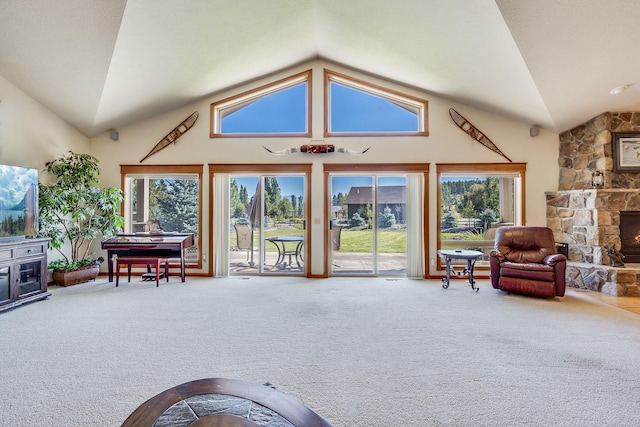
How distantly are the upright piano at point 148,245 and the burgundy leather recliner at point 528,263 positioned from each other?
509 cm

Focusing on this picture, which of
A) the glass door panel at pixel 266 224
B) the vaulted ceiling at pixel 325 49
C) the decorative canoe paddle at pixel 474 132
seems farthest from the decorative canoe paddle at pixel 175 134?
the decorative canoe paddle at pixel 474 132

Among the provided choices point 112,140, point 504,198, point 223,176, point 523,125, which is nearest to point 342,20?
point 223,176

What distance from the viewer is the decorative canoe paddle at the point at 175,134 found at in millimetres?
6125

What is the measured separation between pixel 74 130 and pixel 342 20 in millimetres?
5111

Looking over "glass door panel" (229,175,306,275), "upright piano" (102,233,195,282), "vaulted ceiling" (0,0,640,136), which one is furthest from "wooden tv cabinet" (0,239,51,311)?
"glass door panel" (229,175,306,275)

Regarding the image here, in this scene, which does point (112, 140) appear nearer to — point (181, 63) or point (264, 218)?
point (181, 63)

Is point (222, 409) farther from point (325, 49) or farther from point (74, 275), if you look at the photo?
point (325, 49)

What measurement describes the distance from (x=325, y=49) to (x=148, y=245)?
14.8 feet

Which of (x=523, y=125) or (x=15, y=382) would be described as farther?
(x=523, y=125)

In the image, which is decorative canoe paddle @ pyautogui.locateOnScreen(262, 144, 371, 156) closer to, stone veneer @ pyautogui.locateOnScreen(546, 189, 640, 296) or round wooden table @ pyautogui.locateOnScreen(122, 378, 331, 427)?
stone veneer @ pyautogui.locateOnScreen(546, 189, 640, 296)

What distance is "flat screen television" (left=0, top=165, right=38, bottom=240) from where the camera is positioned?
3926mm

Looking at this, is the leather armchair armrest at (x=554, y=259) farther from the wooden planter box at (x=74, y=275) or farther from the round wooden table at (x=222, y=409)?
the wooden planter box at (x=74, y=275)

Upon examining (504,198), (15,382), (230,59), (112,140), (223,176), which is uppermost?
(230,59)

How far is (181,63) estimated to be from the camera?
473cm
